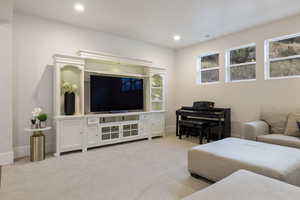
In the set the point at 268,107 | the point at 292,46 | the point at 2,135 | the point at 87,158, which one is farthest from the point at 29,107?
the point at 292,46

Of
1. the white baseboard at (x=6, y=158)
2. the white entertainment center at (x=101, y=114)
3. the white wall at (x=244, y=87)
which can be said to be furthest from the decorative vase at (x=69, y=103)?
the white wall at (x=244, y=87)

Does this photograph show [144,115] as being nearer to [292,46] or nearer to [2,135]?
[2,135]

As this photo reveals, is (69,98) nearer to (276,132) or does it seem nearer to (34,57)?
(34,57)

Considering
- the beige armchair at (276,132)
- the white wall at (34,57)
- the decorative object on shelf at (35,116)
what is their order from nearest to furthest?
the beige armchair at (276,132) < the decorative object on shelf at (35,116) < the white wall at (34,57)

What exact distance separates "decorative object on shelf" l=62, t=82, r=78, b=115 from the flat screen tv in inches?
15.5

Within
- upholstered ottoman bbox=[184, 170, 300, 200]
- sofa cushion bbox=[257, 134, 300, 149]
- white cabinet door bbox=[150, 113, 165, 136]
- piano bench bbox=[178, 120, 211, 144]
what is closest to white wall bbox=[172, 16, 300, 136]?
piano bench bbox=[178, 120, 211, 144]

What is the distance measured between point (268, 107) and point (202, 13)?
2.45 meters

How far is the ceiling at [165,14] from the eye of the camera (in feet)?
9.66

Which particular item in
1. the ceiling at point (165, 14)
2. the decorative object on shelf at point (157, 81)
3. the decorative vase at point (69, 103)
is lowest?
the decorative vase at point (69, 103)

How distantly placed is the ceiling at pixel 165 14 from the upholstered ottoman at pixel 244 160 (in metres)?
2.41

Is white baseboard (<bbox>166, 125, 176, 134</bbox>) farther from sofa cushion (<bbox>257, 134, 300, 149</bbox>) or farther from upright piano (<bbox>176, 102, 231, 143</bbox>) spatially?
sofa cushion (<bbox>257, 134, 300, 149</bbox>)

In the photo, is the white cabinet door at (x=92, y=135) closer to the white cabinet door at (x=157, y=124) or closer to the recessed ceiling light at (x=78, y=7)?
the white cabinet door at (x=157, y=124)

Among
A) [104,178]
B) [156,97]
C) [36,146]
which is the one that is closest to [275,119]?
[156,97]

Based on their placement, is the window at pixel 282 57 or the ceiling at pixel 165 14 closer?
the ceiling at pixel 165 14
